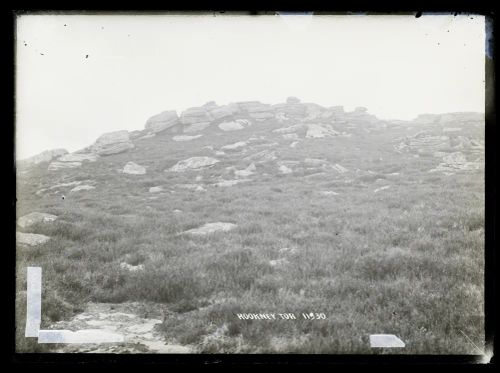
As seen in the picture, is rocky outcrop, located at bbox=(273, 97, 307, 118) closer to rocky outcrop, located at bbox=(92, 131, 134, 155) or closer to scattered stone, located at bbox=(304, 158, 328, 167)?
scattered stone, located at bbox=(304, 158, 328, 167)

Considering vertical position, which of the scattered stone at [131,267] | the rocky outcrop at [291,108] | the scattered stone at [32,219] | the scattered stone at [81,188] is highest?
the rocky outcrop at [291,108]

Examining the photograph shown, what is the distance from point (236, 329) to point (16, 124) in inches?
194

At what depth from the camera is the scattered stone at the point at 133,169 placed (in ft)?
25.6

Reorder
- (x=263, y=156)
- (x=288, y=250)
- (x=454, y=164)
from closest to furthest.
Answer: (x=288, y=250)
(x=454, y=164)
(x=263, y=156)

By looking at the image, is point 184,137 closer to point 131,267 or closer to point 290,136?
point 290,136

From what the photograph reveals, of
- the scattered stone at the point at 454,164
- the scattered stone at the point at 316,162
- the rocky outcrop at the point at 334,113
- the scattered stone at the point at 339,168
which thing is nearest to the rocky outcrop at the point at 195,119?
the scattered stone at the point at 316,162

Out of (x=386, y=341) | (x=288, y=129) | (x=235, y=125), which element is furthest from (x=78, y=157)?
(x=386, y=341)

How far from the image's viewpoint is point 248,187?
Answer: 751 cm

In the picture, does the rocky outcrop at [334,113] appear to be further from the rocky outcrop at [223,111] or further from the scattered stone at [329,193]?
the rocky outcrop at [223,111]

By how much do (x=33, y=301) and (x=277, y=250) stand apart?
442cm

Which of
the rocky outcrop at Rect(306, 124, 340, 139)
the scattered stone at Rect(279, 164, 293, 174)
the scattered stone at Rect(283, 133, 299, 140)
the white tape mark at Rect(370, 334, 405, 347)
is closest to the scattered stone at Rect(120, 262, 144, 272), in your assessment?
the scattered stone at Rect(279, 164, 293, 174)

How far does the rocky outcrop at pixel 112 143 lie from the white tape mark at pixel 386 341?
6639 millimetres

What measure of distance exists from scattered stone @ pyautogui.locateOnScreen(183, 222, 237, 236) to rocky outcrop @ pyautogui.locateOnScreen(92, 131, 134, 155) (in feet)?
9.39

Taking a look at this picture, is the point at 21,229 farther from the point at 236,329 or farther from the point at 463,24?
the point at 463,24
